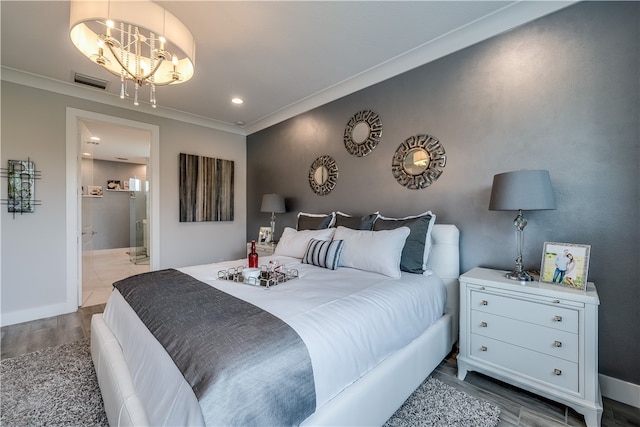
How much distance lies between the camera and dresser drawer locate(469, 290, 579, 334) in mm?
1572

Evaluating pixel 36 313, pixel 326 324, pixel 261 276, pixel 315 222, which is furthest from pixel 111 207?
pixel 326 324

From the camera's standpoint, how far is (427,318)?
192 centimetres

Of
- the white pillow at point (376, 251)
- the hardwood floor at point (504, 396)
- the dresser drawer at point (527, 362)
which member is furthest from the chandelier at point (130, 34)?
the dresser drawer at point (527, 362)

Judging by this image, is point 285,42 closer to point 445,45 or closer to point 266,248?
point 445,45

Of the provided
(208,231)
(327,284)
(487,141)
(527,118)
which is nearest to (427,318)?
(327,284)

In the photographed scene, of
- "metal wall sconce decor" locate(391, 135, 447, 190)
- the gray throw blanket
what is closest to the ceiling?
"metal wall sconce decor" locate(391, 135, 447, 190)

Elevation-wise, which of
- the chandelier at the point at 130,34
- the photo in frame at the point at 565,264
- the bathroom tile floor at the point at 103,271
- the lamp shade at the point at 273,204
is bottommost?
the bathroom tile floor at the point at 103,271

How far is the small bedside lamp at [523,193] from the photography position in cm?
173

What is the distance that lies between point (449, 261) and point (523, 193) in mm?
781

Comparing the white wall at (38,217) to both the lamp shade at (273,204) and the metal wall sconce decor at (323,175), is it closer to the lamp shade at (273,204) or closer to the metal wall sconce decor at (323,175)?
the lamp shade at (273,204)

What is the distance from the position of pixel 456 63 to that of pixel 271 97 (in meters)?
2.13

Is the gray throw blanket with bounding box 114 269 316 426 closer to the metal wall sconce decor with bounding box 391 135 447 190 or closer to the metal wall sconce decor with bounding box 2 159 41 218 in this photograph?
the metal wall sconce decor with bounding box 391 135 447 190

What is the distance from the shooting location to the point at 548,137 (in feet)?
6.39

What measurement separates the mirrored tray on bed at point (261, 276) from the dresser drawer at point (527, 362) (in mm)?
1377
